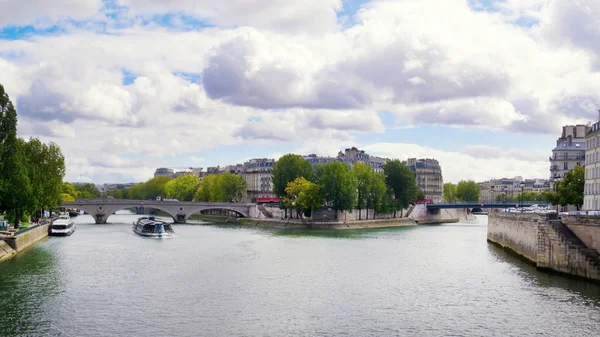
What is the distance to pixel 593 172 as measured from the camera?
57281mm

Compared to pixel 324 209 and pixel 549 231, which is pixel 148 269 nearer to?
pixel 549 231

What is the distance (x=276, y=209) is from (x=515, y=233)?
52171 millimetres

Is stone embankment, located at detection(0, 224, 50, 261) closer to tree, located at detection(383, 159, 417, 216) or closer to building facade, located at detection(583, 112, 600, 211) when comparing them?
building facade, located at detection(583, 112, 600, 211)

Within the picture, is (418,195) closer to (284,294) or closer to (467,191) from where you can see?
(467,191)

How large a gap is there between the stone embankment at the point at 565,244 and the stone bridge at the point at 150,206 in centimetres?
5784

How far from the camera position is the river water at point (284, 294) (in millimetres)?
26312

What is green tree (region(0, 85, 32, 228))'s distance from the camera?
52406 millimetres

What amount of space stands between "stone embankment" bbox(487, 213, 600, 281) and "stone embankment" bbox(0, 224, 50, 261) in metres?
32.3

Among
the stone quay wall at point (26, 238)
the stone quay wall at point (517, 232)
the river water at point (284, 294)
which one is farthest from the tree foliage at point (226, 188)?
the river water at point (284, 294)

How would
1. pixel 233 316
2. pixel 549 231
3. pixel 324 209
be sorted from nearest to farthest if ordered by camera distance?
pixel 233 316 < pixel 549 231 < pixel 324 209

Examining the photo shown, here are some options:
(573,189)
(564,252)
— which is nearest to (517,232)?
(564,252)

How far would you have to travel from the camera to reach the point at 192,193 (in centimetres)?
14625

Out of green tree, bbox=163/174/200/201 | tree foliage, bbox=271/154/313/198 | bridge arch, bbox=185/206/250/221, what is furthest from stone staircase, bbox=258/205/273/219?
green tree, bbox=163/174/200/201

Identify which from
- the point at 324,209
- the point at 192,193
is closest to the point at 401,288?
the point at 324,209
